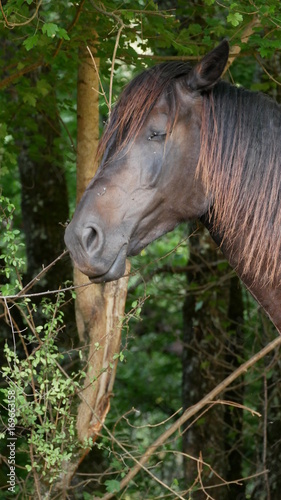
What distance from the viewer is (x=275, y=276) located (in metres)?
3.07

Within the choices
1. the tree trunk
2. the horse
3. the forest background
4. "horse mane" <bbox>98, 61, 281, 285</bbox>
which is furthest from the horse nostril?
the tree trunk

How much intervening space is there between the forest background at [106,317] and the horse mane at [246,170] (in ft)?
1.93

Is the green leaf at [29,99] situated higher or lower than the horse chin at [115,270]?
lower

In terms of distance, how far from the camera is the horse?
293cm

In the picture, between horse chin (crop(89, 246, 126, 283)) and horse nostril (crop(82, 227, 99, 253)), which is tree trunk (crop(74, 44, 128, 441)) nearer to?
horse chin (crop(89, 246, 126, 283))

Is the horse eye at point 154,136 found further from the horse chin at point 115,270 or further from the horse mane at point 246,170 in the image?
the horse chin at point 115,270

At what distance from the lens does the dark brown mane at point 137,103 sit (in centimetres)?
298

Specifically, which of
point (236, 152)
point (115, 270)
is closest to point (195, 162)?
point (236, 152)

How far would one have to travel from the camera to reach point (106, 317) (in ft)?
13.4

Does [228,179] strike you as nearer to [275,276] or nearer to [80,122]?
[275,276]

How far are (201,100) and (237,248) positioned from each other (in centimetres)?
60

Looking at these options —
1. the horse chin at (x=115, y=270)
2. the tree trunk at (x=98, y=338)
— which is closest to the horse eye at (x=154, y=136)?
the horse chin at (x=115, y=270)

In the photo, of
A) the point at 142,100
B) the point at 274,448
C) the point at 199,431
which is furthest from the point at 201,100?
the point at 199,431

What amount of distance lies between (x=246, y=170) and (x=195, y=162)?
199 mm
